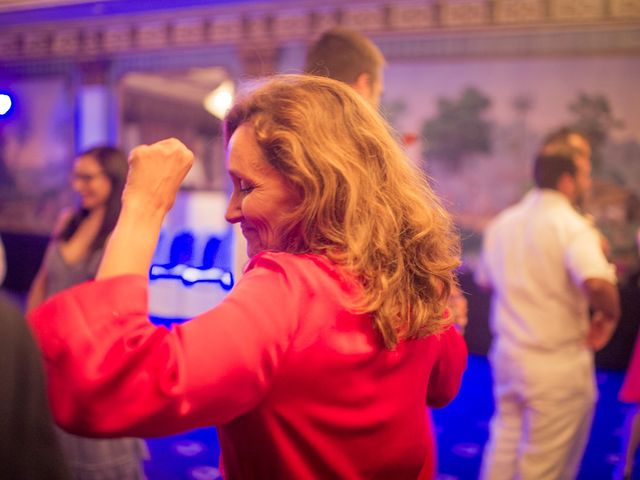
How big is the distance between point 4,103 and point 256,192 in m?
0.98

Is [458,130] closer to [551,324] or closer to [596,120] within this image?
[596,120]

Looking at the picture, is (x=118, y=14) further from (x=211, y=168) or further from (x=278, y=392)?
(x=278, y=392)

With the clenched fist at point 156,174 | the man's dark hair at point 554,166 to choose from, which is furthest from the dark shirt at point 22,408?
the man's dark hair at point 554,166

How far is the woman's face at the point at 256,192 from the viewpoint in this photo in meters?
0.86

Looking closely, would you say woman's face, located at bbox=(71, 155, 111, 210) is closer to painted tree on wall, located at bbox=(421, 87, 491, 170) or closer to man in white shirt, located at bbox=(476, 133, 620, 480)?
man in white shirt, located at bbox=(476, 133, 620, 480)

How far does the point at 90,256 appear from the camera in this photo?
8.04ft

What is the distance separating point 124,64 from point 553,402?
269 inches

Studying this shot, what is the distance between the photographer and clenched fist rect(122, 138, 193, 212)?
79 centimetres

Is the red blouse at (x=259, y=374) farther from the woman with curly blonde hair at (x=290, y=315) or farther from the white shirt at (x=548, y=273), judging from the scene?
the white shirt at (x=548, y=273)

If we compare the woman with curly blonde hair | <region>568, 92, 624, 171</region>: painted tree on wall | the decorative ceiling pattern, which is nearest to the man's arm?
the woman with curly blonde hair

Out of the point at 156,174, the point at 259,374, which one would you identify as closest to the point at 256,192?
the point at 156,174

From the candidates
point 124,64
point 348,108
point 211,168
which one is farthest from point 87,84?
point 348,108

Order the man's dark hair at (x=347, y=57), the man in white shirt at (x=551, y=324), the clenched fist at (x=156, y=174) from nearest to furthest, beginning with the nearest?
1. the clenched fist at (x=156, y=174)
2. the man's dark hair at (x=347, y=57)
3. the man in white shirt at (x=551, y=324)

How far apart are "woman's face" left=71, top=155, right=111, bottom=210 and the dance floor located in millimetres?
1373
